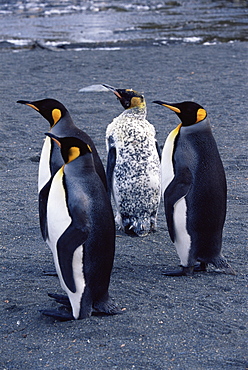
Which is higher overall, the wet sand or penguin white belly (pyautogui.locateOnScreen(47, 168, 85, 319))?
penguin white belly (pyautogui.locateOnScreen(47, 168, 85, 319))

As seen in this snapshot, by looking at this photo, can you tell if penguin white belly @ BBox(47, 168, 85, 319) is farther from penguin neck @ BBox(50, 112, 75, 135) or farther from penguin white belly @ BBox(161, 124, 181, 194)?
penguin white belly @ BBox(161, 124, 181, 194)

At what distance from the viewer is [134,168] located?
4418mm

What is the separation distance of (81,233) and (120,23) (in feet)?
46.3

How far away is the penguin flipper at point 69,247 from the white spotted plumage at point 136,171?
141cm

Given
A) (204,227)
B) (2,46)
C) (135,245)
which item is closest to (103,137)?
(135,245)

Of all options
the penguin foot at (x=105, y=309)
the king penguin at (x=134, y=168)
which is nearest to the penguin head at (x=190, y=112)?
the king penguin at (x=134, y=168)

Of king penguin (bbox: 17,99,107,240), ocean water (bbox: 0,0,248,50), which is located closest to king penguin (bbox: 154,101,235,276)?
king penguin (bbox: 17,99,107,240)

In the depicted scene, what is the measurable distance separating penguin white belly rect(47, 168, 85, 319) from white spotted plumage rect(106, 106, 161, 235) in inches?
48.7

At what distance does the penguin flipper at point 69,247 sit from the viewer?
10.0ft

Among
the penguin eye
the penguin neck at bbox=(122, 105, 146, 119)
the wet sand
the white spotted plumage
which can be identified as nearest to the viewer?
the wet sand

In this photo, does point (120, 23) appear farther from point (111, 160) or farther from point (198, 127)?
point (198, 127)

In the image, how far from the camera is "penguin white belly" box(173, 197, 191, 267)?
3.72m

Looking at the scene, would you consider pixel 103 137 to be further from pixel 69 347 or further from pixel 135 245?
pixel 69 347

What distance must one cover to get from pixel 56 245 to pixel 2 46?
10.7 metres
